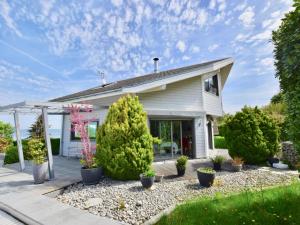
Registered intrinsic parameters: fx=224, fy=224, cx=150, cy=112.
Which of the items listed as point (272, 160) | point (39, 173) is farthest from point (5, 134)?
point (272, 160)

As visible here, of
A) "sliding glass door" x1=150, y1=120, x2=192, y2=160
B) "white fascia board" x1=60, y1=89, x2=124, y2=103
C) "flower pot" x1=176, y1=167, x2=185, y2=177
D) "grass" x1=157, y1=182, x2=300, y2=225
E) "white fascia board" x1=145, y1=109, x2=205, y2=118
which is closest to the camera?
"grass" x1=157, y1=182, x2=300, y2=225

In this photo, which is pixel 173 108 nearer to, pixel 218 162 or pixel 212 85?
pixel 218 162

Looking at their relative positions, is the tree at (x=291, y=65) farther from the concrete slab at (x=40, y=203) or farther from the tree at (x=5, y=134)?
the tree at (x=5, y=134)

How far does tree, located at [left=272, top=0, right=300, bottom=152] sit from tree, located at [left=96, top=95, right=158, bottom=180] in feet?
17.8

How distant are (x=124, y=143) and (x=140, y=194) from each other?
94.8 inches

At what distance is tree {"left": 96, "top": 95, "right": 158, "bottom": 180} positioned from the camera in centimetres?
877

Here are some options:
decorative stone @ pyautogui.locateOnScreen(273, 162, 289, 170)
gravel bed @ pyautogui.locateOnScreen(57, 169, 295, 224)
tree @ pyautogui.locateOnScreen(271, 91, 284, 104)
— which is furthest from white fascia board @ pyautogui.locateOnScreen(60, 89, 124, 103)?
decorative stone @ pyautogui.locateOnScreen(273, 162, 289, 170)

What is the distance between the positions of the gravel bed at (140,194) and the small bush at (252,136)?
235 centimetres

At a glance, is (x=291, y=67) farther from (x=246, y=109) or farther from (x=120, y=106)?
(x=246, y=109)

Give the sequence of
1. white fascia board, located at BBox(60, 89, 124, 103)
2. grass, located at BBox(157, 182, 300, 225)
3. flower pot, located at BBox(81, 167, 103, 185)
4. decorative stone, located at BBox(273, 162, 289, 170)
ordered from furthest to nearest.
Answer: decorative stone, located at BBox(273, 162, 289, 170) → white fascia board, located at BBox(60, 89, 124, 103) → flower pot, located at BBox(81, 167, 103, 185) → grass, located at BBox(157, 182, 300, 225)

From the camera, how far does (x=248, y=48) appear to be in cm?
1311

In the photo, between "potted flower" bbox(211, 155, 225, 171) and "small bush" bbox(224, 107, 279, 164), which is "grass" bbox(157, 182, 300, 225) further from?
"small bush" bbox(224, 107, 279, 164)

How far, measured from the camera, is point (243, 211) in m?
5.05

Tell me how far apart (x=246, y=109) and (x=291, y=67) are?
346 inches
